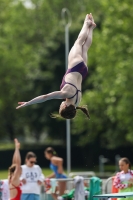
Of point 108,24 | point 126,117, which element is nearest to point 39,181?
point 126,117

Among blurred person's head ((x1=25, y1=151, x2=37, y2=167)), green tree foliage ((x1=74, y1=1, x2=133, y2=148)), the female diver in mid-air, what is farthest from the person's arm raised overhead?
green tree foliage ((x1=74, y1=1, x2=133, y2=148))

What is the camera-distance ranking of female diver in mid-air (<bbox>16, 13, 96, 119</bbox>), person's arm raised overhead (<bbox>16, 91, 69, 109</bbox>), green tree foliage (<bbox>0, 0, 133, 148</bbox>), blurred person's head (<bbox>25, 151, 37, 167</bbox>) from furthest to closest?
green tree foliage (<bbox>0, 0, 133, 148</bbox>) → blurred person's head (<bbox>25, 151, 37, 167</bbox>) → female diver in mid-air (<bbox>16, 13, 96, 119</bbox>) → person's arm raised overhead (<bbox>16, 91, 69, 109</bbox>)

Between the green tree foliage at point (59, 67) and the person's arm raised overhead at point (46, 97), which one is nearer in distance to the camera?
the person's arm raised overhead at point (46, 97)

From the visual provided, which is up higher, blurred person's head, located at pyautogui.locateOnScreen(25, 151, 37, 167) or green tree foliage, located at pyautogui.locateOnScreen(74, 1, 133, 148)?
green tree foliage, located at pyautogui.locateOnScreen(74, 1, 133, 148)

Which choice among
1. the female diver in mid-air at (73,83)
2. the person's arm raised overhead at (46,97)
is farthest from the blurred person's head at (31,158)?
the person's arm raised overhead at (46,97)

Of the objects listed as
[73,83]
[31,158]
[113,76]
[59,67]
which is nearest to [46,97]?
[73,83]

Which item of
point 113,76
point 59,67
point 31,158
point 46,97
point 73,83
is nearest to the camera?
point 46,97

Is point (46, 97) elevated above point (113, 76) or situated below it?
below

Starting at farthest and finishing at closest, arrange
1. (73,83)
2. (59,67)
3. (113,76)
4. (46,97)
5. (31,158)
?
(59,67), (113,76), (31,158), (73,83), (46,97)

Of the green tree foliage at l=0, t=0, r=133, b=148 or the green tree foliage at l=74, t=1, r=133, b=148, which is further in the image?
the green tree foliage at l=0, t=0, r=133, b=148

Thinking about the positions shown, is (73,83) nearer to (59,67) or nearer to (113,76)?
(113,76)

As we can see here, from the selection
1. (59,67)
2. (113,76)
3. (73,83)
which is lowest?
(73,83)

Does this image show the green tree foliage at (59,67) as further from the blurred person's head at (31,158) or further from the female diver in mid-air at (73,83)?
the female diver in mid-air at (73,83)

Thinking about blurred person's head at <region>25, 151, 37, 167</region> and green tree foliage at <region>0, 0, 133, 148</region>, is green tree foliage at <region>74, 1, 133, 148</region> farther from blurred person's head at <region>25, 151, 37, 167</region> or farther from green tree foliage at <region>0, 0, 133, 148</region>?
blurred person's head at <region>25, 151, 37, 167</region>
